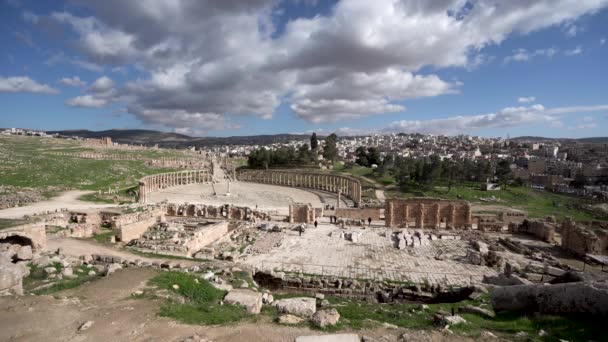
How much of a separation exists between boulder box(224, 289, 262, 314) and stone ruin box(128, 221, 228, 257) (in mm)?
10958

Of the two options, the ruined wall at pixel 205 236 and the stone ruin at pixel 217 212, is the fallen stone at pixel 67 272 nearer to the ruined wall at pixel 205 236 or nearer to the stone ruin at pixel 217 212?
the ruined wall at pixel 205 236

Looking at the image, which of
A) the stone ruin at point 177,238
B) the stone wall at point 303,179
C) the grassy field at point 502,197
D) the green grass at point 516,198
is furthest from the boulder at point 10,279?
the green grass at point 516,198

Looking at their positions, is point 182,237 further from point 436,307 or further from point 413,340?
point 413,340

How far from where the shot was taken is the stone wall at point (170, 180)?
51.8 metres

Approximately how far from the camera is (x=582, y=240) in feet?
77.5

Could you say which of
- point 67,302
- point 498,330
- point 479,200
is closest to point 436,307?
point 498,330

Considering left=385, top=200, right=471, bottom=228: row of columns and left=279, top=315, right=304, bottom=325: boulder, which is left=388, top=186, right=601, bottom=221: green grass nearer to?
left=385, top=200, right=471, bottom=228: row of columns

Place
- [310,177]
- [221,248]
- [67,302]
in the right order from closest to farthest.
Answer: [67,302]
[221,248]
[310,177]

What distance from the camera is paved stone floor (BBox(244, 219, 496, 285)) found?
18.2 meters

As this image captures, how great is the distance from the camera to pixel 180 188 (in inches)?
2408

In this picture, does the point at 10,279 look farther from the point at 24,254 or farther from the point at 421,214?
the point at 421,214

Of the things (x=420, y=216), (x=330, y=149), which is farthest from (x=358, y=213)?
(x=330, y=149)

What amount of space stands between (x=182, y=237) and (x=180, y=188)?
40042mm

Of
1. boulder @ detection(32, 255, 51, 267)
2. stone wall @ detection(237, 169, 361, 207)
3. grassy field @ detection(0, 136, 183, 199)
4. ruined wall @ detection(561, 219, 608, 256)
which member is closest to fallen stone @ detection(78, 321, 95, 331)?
boulder @ detection(32, 255, 51, 267)
